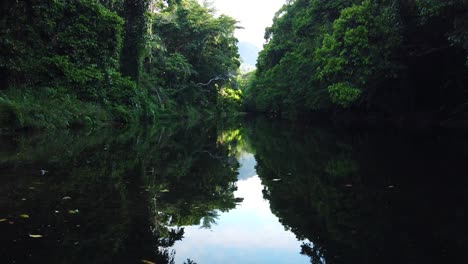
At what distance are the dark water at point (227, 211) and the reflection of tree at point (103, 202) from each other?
1 centimetres

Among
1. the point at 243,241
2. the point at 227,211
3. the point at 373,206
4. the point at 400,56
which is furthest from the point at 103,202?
the point at 400,56

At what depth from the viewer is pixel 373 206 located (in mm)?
4930

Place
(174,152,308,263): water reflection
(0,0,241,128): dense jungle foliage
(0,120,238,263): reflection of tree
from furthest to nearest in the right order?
(0,0,241,128): dense jungle foliage < (174,152,308,263): water reflection < (0,120,238,263): reflection of tree

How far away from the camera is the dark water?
11.3ft

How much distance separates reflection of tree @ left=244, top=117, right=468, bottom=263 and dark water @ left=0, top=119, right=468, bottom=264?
0.02 metres

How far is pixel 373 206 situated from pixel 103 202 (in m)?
3.31

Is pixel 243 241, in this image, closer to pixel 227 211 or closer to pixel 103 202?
pixel 227 211

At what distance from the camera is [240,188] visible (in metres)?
6.56

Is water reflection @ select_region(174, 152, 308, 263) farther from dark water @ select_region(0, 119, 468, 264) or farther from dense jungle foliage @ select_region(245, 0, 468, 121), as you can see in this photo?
dense jungle foliage @ select_region(245, 0, 468, 121)

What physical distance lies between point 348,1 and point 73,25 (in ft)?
50.3

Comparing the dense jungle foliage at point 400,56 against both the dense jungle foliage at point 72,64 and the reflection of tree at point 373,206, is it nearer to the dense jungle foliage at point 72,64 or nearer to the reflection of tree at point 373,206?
the reflection of tree at point 373,206

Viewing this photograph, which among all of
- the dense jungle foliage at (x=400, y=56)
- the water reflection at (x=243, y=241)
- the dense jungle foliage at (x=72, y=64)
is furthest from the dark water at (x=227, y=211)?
the dense jungle foliage at (x=400, y=56)

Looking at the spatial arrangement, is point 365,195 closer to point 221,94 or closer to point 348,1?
point 348,1

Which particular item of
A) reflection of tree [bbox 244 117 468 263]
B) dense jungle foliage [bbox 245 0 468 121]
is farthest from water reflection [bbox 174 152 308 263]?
dense jungle foliage [bbox 245 0 468 121]
